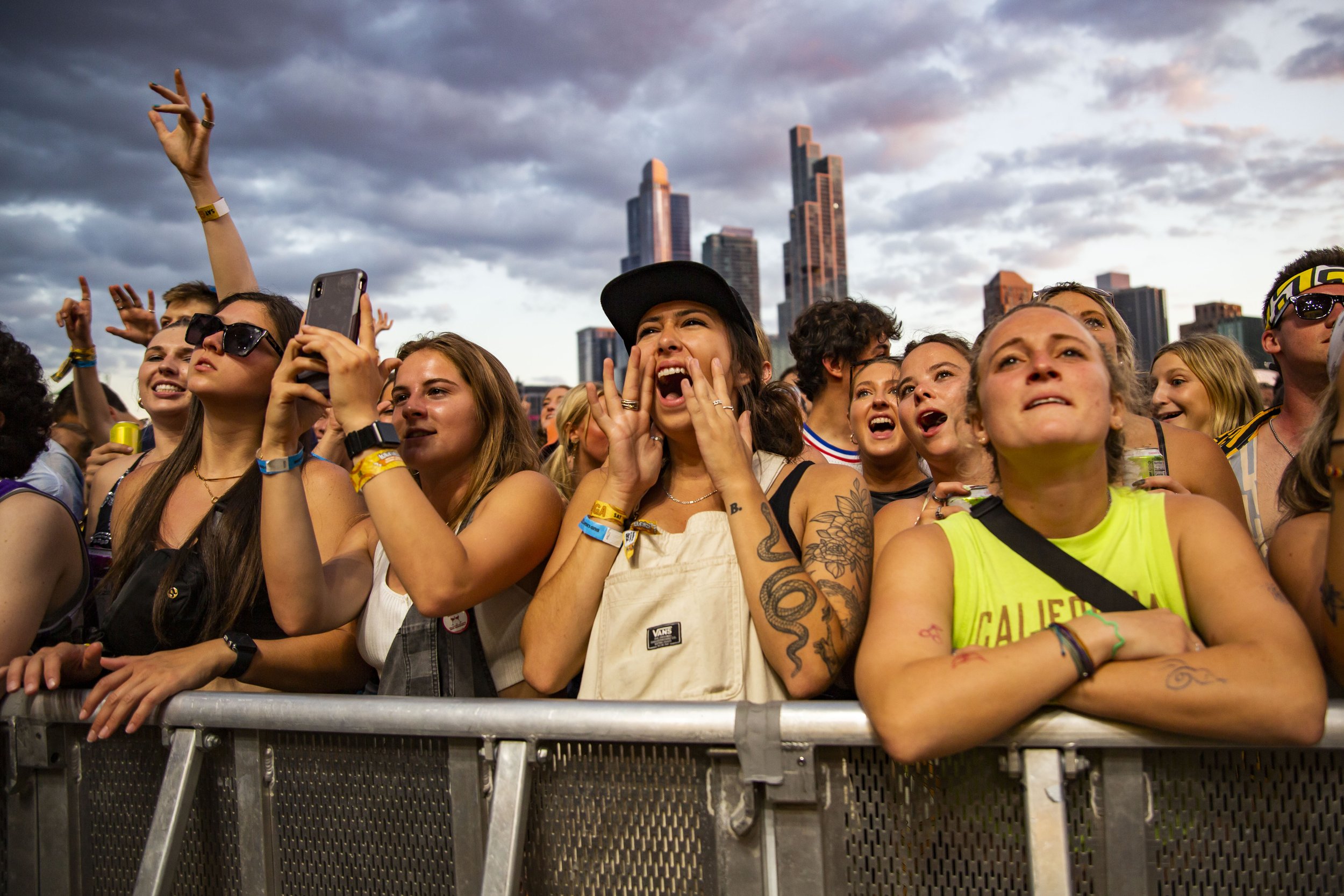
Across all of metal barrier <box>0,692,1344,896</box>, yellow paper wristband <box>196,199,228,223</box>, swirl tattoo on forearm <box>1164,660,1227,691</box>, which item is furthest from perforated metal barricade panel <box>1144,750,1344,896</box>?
yellow paper wristband <box>196,199,228,223</box>

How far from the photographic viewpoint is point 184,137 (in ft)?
13.0

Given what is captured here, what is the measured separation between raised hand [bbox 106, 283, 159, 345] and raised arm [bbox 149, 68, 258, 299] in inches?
48.8

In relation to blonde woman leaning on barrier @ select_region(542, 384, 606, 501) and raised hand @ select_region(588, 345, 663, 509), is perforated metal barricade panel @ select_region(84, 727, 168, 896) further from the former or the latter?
blonde woman leaning on barrier @ select_region(542, 384, 606, 501)

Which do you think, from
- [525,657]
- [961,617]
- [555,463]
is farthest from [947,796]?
[555,463]

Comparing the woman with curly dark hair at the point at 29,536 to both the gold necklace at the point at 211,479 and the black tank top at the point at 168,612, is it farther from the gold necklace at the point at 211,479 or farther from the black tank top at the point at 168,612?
the gold necklace at the point at 211,479

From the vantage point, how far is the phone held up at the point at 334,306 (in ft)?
8.25

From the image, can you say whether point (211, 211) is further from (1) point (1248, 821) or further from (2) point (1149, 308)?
(2) point (1149, 308)

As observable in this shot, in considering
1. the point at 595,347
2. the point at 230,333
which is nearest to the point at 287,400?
the point at 230,333

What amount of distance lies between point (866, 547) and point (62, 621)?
242 centimetres

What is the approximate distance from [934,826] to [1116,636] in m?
0.50

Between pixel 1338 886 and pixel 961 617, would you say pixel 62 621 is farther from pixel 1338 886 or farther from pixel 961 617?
pixel 1338 886

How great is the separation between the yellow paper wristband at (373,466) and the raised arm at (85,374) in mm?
3423

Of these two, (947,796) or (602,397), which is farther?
(602,397)

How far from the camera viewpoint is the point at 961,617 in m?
1.86
